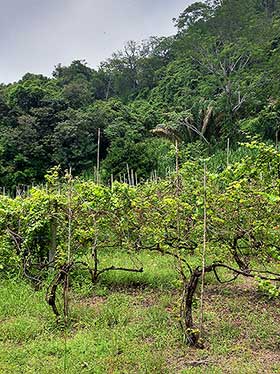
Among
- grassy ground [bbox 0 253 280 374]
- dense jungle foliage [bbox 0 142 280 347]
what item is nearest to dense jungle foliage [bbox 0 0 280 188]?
dense jungle foliage [bbox 0 142 280 347]

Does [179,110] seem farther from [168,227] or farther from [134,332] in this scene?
[134,332]

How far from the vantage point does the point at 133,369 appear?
325cm

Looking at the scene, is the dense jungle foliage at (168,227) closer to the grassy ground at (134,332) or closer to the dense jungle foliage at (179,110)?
the grassy ground at (134,332)

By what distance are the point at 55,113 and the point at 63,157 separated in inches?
117

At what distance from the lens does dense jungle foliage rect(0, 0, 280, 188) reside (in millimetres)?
18969

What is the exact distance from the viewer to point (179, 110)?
22984 mm

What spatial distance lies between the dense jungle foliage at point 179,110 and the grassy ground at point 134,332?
1145cm

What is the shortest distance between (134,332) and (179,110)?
19.9 m

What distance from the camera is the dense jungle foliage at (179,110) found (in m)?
19.0

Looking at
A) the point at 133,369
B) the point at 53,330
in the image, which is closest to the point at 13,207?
the point at 53,330

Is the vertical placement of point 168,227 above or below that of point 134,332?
above

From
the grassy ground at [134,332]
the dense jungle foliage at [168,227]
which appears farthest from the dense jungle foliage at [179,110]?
the grassy ground at [134,332]

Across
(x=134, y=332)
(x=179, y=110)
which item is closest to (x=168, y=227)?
(x=134, y=332)

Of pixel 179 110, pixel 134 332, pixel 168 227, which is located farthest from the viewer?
pixel 179 110
